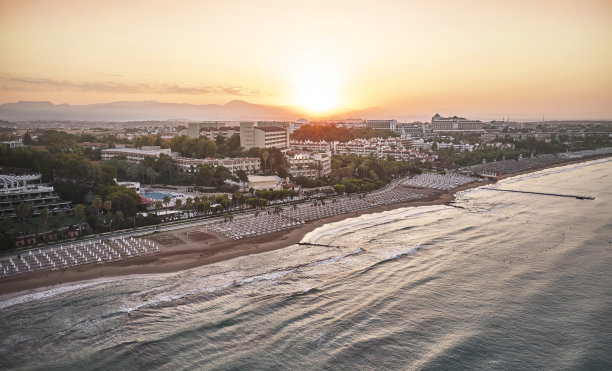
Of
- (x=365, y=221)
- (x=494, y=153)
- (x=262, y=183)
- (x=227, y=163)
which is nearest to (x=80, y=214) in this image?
(x=262, y=183)

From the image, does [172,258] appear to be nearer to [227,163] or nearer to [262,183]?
[262,183]

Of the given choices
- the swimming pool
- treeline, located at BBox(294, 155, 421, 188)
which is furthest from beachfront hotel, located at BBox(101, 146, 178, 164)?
treeline, located at BBox(294, 155, 421, 188)

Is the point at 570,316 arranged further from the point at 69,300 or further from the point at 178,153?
the point at 178,153

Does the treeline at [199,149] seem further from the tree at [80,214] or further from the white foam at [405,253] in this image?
the white foam at [405,253]

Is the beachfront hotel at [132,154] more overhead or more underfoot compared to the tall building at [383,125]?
more underfoot

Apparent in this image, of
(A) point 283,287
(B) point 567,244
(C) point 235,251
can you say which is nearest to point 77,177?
(C) point 235,251

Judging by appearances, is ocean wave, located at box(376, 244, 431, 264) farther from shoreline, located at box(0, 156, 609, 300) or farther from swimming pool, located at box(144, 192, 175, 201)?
swimming pool, located at box(144, 192, 175, 201)

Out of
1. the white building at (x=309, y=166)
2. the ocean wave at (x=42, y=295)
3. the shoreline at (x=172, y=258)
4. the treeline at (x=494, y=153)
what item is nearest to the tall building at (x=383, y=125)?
the treeline at (x=494, y=153)
